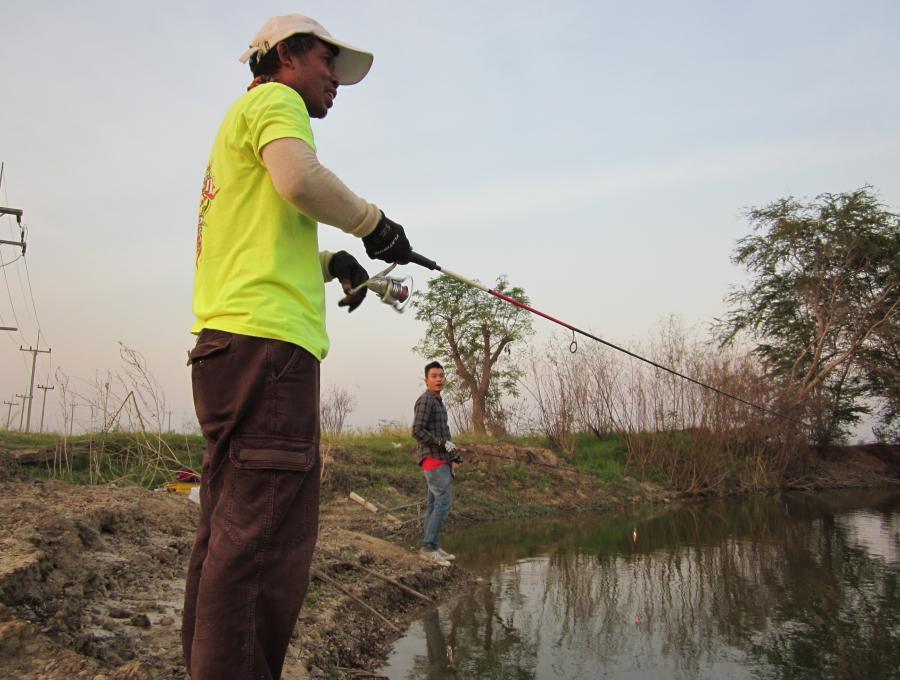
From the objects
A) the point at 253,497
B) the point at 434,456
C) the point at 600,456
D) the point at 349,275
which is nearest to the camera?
the point at 253,497

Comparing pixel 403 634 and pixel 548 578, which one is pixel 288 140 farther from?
pixel 548 578

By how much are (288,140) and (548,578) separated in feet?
17.3

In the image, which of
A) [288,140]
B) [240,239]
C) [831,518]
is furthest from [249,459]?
[831,518]

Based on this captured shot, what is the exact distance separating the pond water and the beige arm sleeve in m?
2.80

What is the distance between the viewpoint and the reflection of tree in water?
3850 millimetres

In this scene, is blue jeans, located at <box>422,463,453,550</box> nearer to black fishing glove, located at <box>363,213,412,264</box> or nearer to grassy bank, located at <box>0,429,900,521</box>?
grassy bank, located at <box>0,429,900,521</box>

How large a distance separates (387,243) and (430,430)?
16.9 ft

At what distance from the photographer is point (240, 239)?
191 centimetres

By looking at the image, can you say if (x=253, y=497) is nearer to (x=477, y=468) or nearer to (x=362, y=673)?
(x=362, y=673)

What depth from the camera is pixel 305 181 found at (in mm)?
1793

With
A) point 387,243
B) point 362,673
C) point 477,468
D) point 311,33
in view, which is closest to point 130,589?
point 362,673

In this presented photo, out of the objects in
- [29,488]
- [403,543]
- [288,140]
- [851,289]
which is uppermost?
[851,289]

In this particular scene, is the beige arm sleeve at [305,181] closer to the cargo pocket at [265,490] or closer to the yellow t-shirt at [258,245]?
the yellow t-shirt at [258,245]

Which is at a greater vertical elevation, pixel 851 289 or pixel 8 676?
pixel 851 289
